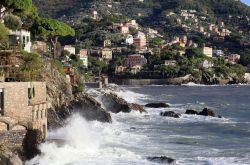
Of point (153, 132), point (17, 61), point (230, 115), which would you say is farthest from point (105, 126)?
point (230, 115)

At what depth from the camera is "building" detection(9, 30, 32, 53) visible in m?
42.0

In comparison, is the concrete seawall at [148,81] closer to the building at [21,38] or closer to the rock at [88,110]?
the rock at [88,110]

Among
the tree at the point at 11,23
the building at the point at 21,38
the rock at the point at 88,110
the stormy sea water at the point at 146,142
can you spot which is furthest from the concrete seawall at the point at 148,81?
the tree at the point at 11,23

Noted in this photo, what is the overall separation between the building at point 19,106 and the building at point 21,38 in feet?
50.1

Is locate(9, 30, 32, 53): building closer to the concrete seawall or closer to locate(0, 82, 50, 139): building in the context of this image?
locate(0, 82, 50, 139): building

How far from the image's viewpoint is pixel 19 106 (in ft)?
81.8

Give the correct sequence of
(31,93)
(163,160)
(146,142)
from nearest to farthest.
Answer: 1. (31,93)
2. (163,160)
3. (146,142)

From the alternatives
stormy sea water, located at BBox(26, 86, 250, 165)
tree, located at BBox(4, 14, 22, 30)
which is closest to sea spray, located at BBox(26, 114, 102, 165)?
stormy sea water, located at BBox(26, 86, 250, 165)

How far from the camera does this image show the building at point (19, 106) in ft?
79.8

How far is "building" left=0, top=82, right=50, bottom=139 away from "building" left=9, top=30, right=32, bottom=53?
50.1 ft

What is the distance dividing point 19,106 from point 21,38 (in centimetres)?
1938

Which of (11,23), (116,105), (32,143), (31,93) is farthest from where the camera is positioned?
(116,105)

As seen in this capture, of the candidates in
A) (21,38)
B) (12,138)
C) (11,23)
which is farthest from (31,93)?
(21,38)

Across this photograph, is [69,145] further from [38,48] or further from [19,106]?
[38,48]
